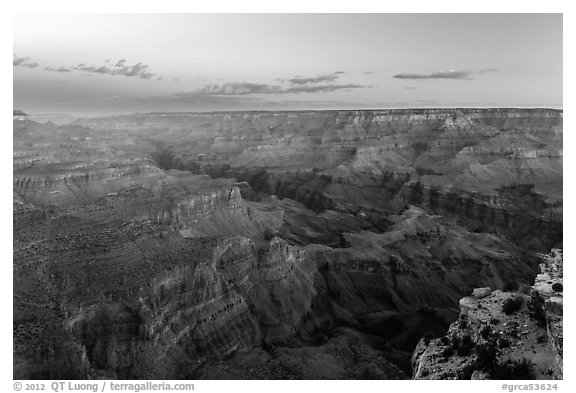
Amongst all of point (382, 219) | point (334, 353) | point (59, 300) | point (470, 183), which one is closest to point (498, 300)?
point (334, 353)

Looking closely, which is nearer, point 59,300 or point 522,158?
point 59,300

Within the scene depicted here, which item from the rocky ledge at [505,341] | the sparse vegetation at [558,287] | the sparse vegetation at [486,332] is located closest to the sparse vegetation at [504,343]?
the rocky ledge at [505,341]

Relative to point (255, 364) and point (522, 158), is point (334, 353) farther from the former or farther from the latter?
point (522, 158)

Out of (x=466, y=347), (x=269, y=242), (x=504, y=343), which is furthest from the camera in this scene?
(x=269, y=242)

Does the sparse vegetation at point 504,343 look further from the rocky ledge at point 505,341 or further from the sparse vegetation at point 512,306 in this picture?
the sparse vegetation at point 512,306

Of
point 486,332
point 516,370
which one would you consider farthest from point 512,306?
point 516,370

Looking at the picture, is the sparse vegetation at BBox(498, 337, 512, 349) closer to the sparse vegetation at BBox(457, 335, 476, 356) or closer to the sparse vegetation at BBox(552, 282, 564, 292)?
the sparse vegetation at BBox(457, 335, 476, 356)

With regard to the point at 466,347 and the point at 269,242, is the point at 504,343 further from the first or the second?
the point at 269,242
